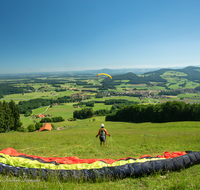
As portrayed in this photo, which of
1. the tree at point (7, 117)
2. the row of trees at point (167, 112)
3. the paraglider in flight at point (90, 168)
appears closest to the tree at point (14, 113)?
the tree at point (7, 117)

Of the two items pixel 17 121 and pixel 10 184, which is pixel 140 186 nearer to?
pixel 10 184

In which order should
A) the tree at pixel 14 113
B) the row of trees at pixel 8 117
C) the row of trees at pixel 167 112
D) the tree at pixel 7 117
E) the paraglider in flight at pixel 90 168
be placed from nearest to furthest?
the paraglider in flight at pixel 90 168, the row of trees at pixel 8 117, the tree at pixel 7 117, the tree at pixel 14 113, the row of trees at pixel 167 112

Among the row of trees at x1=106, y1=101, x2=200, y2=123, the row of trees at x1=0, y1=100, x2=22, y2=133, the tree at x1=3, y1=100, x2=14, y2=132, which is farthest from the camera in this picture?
the row of trees at x1=106, y1=101, x2=200, y2=123

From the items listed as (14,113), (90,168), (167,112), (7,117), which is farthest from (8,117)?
(167,112)

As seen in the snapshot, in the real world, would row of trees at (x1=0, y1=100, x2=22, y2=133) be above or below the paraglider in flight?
below

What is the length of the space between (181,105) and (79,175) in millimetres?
53093

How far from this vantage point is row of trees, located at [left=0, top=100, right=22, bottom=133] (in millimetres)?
36219

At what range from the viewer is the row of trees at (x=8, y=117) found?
3622cm

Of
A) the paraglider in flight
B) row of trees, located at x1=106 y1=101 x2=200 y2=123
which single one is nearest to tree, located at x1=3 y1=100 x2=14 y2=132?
the paraglider in flight

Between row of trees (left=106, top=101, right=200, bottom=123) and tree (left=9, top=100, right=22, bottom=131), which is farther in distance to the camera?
row of trees (left=106, top=101, right=200, bottom=123)

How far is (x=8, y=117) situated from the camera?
37.4 metres

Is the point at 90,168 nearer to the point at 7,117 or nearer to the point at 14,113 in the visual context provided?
the point at 7,117

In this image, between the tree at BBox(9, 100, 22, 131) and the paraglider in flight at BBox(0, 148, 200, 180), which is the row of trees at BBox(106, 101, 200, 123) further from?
the paraglider in flight at BBox(0, 148, 200, 180)

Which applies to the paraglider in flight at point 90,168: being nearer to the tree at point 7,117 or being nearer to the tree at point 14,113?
the tree at point 7,117
